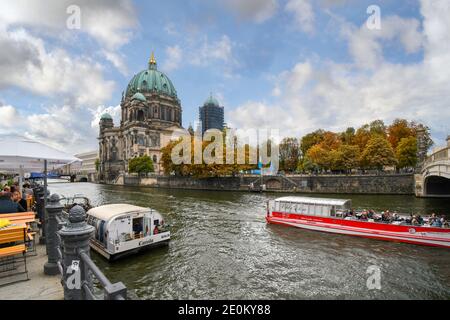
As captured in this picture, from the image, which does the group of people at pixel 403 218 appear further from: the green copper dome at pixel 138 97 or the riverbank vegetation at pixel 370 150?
the green copper dome at pixel 138 97

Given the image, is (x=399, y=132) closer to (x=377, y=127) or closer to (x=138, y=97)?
(x=377, y=127)

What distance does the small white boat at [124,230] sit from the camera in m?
16.9

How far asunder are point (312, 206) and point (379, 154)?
1809 inches

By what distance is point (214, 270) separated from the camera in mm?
16219

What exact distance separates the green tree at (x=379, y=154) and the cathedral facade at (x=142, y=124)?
281 feet

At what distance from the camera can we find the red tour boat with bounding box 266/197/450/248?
21.2 m

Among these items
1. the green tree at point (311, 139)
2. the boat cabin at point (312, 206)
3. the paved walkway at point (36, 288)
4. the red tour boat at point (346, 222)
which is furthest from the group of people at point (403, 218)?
the green tree at point (311, 139)

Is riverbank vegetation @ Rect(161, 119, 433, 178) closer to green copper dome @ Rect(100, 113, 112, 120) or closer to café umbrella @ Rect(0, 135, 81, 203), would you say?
café umbrella @ Rect(0, 135, 81, 203)

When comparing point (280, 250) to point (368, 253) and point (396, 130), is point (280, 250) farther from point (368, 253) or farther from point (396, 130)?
point (396, 130)

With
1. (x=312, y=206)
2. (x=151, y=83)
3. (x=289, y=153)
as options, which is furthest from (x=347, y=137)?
(x=151, y=83)

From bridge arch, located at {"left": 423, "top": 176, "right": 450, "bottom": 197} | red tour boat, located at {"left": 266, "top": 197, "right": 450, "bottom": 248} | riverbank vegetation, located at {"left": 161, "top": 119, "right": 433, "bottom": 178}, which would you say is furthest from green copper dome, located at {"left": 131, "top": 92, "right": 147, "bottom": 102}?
bridge arch, located at {"left": 423, "top": 176, "right": 450, "bottom": 197}

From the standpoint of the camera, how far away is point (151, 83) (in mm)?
145250

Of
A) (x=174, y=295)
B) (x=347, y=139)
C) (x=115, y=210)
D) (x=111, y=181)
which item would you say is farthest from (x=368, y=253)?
(x=111, y=181)
